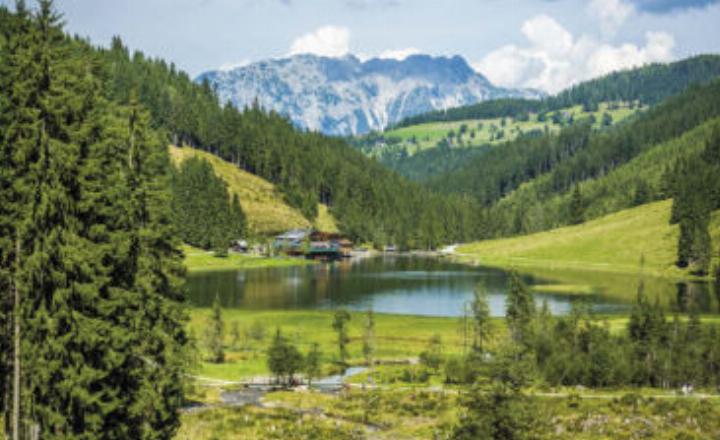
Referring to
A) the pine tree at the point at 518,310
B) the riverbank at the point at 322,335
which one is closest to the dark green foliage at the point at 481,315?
the riverbank at the point at 322,335

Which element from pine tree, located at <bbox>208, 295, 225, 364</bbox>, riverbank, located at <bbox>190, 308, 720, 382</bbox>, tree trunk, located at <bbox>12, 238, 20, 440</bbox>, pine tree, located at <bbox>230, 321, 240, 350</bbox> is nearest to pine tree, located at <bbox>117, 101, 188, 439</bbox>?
tree trunk, located at <bbox>12, 238, 20, 440</bbox>

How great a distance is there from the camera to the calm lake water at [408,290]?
124m

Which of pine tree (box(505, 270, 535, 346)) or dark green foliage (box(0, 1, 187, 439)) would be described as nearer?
dark green foliage (box(0, 1, 187, 439))

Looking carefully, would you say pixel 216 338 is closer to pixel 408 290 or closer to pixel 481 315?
pixel 481 315

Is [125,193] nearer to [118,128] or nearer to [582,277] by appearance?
[118,128]

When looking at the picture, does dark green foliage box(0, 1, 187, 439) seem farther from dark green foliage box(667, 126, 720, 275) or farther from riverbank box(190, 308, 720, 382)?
dark green foliage box(667, 126, 720, 275)

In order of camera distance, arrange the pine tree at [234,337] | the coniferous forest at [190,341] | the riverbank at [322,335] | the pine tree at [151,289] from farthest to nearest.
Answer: the pine tree at [234,337] < the riverbank at [322,335] < the pine tree at [151,289] < the coniferous forest at [190,341]

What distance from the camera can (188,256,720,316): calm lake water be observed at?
124m

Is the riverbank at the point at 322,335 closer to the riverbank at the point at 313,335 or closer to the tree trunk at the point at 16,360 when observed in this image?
the riverbank at the point at 313,335

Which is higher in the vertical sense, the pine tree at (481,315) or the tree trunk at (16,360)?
the tree trunk at (16,360)

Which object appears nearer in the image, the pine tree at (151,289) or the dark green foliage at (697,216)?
the pine tree at (151,289)

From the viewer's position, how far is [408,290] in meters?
149

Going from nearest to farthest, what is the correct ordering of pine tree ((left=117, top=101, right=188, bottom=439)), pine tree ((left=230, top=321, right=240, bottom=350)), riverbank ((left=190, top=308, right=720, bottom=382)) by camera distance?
pine tree ((left=117, top=101, right=188, bottom=439)), riverbank ((left=190, top=308, right=720, bottom=382)), pine tree ((left=230, top=321, right=240, bottom=350))

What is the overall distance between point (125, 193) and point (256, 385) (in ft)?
144
